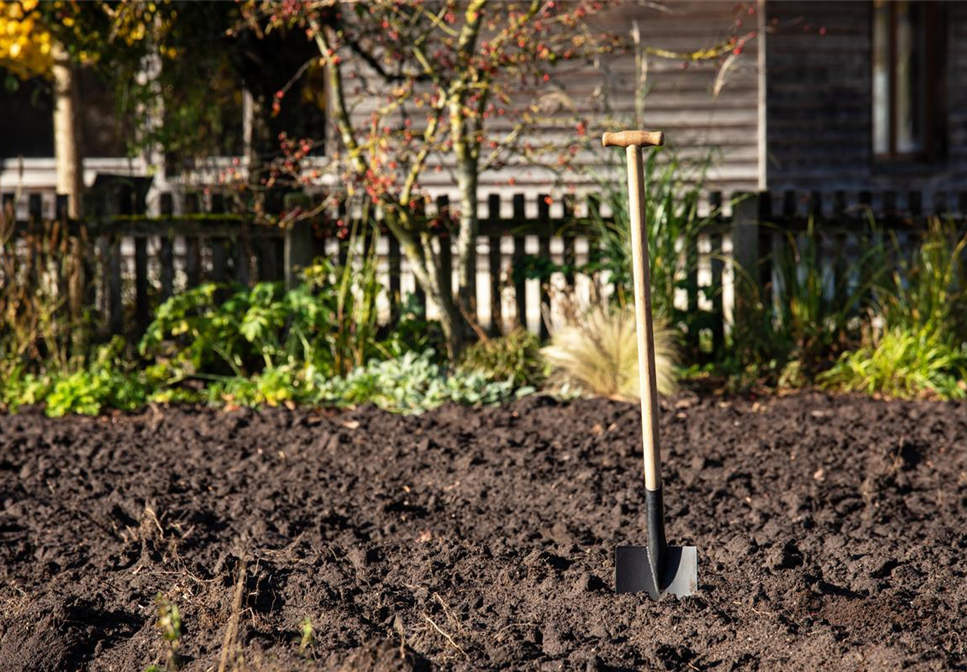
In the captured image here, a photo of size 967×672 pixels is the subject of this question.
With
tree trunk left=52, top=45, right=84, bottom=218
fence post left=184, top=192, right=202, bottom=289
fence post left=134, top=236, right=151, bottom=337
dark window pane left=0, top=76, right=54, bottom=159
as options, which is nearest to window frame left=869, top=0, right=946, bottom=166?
fence post left=184, top=192, right=202, bottom=289

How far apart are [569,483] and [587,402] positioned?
3.86 feet

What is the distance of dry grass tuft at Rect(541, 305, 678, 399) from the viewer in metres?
5.56

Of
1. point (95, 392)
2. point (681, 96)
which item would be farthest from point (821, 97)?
point (95, 392)

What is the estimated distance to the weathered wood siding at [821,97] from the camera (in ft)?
35.0

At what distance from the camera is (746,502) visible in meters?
4.05

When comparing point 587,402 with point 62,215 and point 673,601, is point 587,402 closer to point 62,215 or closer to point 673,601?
point 673,601

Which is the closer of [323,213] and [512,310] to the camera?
[323,213]

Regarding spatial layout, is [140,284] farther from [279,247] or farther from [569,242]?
[569,242]

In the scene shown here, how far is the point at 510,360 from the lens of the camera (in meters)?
5.86

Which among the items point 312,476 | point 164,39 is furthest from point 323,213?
point 312,476

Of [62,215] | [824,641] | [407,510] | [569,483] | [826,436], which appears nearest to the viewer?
[824,641]

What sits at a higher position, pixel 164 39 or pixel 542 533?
pixel 164 39

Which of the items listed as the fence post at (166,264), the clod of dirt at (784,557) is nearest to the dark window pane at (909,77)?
the fence post at (166,264)

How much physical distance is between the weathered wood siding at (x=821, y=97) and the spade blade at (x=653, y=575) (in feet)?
26.2
